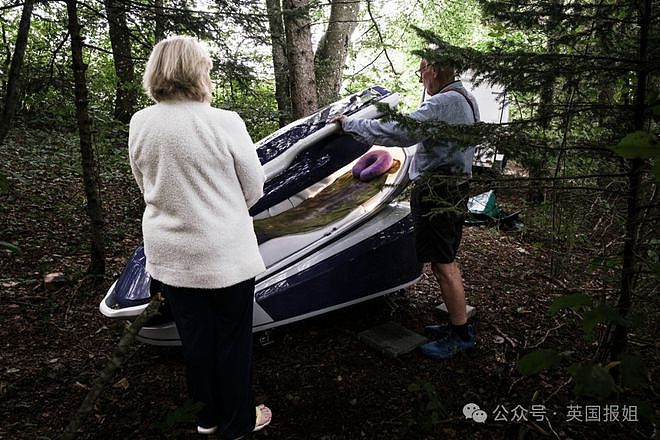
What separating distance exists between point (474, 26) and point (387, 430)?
1397 cm

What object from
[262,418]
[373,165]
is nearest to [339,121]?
[373,165]

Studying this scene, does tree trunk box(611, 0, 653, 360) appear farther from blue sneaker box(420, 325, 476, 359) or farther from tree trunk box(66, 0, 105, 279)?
tree trunk box(66, 0, 105, 279)

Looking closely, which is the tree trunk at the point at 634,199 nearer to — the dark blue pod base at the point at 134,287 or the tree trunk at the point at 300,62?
the dark blue pod base at the point at 134,287

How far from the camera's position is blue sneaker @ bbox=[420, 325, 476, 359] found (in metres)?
2.73

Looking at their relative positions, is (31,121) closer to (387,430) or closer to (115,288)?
(115,288)

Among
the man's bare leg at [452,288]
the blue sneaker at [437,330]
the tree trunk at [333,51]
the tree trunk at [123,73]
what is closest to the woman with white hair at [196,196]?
the man's bare leg at [452,288]

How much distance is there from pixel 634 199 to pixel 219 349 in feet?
6.63

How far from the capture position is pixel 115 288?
8.78 ft

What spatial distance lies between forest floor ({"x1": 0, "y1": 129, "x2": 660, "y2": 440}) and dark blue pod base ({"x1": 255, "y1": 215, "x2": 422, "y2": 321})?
1.10 ft

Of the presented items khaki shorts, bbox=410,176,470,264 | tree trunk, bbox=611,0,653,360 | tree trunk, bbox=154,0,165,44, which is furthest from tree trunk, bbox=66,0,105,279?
tree trunk, bbox=611,0,653,360

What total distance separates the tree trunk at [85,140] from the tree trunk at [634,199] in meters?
3.49

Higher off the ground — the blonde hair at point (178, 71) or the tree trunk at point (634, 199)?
the blonde hair at point (178, 71)

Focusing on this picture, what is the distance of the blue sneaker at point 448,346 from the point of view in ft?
8.96

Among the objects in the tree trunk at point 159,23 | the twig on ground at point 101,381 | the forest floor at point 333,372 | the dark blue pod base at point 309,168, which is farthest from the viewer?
the tree trunk at point 159,23
